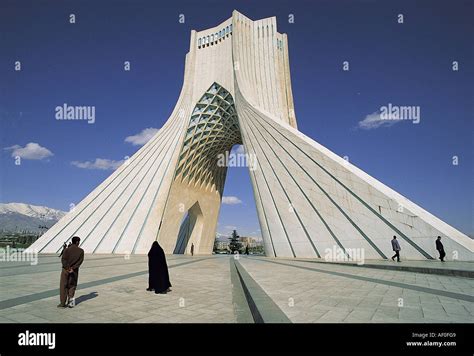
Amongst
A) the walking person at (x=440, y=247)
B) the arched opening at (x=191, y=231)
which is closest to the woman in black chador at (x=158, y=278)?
the walking person at (x=440, y=247)

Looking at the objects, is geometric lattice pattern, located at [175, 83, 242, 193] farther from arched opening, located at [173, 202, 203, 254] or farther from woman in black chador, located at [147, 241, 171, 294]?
woman in black chador, located at [147, 241, 171, 294]

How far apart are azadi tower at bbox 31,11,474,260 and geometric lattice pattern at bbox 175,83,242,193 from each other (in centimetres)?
9

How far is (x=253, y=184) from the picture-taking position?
15219mm

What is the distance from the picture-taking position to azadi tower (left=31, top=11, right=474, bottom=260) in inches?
369

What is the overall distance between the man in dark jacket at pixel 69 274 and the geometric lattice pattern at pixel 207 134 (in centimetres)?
1648

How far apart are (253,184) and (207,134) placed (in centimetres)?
843

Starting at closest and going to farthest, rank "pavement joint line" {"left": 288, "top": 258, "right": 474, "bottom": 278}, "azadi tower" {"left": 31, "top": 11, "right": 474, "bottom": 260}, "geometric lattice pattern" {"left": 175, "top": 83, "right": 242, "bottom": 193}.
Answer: "pavement joint line" {"left": 288, "top": 258, "right": 474, "bottom": 278}
"azadi tower" {"left": 31, "top": 11, "right": 474, "bottom": 260}
"geometric lattice pattern" {"left": 175, "top": 83, "right": 242, "bottom": 193}

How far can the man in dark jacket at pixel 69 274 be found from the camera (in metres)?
3.54

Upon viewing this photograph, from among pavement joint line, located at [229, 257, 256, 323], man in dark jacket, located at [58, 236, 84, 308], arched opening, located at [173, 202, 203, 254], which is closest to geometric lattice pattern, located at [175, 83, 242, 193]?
arched opening, located at [173, 202, 203, 254]
